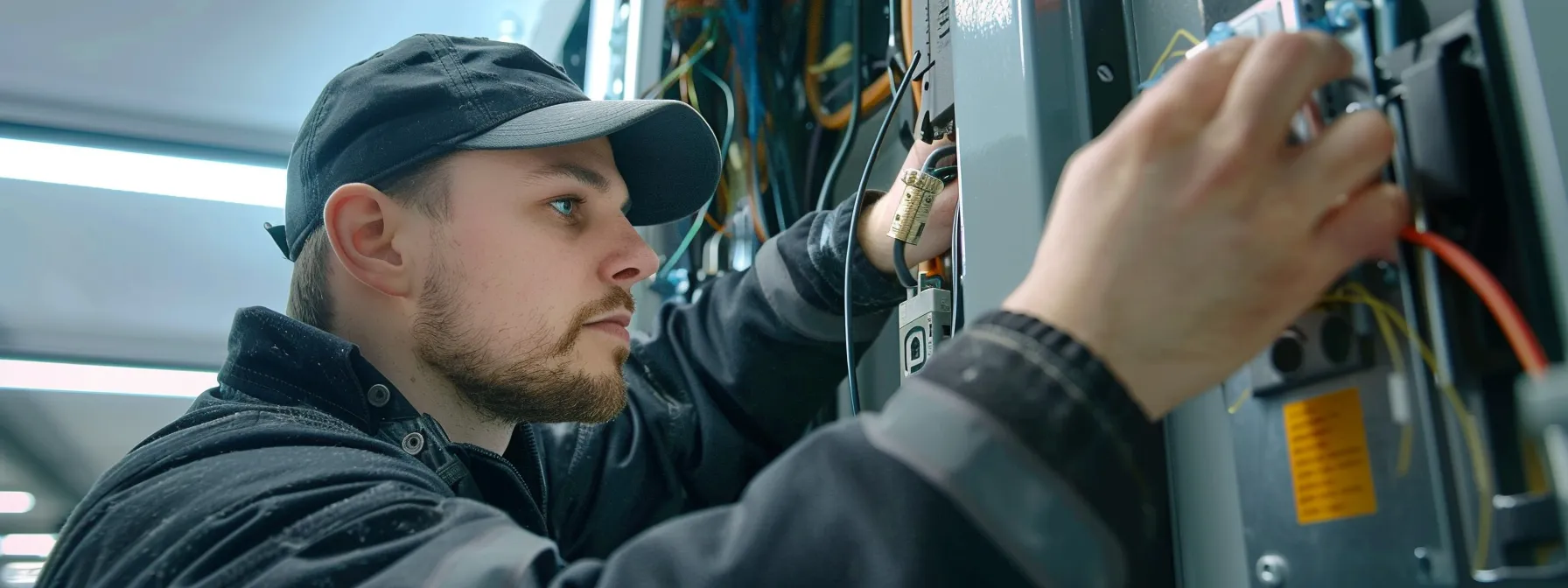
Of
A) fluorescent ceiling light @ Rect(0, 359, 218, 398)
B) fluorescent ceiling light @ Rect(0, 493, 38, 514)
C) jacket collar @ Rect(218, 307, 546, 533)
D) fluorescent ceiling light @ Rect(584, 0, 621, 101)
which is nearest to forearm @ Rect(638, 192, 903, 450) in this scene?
jacket collar @ Rect(218, 307, 546, 533)

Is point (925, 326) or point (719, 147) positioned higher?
point (719, 147)

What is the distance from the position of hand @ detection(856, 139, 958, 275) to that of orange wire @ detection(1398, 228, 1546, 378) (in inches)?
18.0

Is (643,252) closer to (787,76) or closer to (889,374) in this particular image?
(889,374)

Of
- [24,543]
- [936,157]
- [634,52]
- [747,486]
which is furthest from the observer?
[24,543]

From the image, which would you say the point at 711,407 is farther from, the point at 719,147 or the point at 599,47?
the point at 599,47

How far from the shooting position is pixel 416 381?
3.57ft

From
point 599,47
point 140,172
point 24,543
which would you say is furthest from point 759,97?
point 24,543

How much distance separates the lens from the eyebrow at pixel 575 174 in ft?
3.56

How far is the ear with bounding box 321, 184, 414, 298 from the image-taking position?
1091mm

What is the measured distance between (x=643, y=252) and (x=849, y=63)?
457mm

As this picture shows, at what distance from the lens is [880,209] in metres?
1.04

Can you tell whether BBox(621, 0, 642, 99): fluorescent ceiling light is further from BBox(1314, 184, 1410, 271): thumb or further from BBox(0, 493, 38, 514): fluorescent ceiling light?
BBox(0, 493, 38, 514): fluorescent ceiling light

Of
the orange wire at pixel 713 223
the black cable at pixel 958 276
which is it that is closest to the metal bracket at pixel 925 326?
the black cable at pixel 958 276

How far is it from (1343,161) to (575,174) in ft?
2.68
